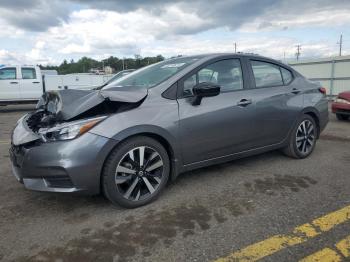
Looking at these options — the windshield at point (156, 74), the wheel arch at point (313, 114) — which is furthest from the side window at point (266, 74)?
the windshield at point (156, 74)

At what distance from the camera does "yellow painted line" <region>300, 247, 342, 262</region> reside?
2418 millimetres

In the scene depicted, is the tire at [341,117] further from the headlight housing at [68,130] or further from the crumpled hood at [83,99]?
the headlight housing at [68,130]

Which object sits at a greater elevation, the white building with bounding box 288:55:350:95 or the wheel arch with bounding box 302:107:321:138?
the white building with bounding box 288:55:350:95

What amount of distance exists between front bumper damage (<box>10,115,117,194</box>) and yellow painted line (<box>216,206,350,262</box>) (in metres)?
1.38

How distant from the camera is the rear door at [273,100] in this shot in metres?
4.35

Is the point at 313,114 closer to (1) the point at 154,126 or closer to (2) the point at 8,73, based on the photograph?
(1) the point at 154,126

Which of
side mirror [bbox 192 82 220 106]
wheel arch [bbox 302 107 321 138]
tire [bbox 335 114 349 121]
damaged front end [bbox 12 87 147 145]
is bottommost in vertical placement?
tire [bbox 335 114 349 121]

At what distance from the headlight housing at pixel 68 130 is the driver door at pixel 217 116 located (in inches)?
38.8

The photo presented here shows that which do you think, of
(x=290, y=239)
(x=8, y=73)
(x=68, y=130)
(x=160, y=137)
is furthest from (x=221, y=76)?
(x=8, y=73)

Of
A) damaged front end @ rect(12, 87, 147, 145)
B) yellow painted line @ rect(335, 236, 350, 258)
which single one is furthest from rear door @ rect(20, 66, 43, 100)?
yellow painted line @ rect(335, 236, 350, 258)

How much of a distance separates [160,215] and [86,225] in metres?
0.69

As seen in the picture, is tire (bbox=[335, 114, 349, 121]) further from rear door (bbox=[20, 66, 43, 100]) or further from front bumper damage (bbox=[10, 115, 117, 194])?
rear door (bbox=[20, 66, 43, 100])

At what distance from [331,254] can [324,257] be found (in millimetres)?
77

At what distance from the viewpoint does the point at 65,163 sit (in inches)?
118
